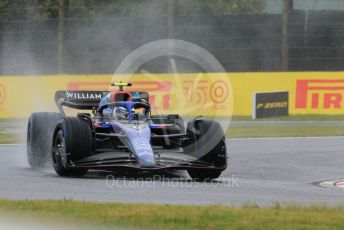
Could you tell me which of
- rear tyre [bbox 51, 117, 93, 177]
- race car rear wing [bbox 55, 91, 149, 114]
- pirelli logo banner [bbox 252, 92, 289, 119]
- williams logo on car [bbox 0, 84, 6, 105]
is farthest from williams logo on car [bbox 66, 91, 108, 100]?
williams logo on car [bbox 0, 84, 6, 105]

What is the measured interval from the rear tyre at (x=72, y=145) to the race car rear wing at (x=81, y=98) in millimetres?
1998

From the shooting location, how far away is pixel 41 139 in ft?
47.0

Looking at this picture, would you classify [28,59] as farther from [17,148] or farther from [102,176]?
[102,176]

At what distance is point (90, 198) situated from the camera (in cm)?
1023

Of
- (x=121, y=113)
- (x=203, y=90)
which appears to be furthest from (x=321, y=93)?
(x=121, y=113)

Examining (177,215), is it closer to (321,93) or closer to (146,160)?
(146,160)

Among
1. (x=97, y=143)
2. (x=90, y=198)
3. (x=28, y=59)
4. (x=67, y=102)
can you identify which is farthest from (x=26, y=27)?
(x=90, y=198)

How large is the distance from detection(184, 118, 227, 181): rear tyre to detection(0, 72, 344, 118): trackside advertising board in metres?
15.0

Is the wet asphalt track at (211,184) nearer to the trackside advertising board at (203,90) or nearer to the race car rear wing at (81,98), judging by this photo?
the race car rear wing at (81,98)

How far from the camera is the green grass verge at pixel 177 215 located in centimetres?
820

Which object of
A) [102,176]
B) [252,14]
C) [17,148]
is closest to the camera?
[102,176]

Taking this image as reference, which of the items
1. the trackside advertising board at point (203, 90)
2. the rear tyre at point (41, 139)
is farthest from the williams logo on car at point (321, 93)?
the rear tyre at point (41, 139)

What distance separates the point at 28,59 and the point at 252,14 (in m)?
8.09

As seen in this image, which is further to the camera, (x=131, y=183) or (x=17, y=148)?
(x=17, y=148)
